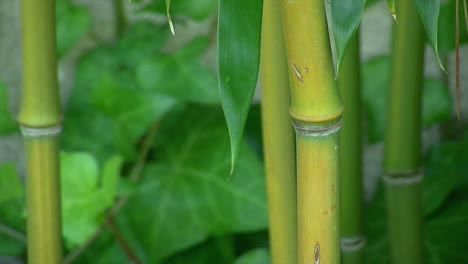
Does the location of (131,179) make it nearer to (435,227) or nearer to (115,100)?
(115,100)

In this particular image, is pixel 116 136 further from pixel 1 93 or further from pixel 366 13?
pixel 366 13

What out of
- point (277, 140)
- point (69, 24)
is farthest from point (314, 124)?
point (69, 24)

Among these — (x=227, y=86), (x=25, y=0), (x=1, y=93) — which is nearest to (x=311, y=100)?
(x=227, y=86)

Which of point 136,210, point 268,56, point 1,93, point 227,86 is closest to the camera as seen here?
point 227,86

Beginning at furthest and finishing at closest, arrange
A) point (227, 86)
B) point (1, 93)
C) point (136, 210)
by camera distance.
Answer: point (136, 210) → point (1, 93) → point (227, 86)

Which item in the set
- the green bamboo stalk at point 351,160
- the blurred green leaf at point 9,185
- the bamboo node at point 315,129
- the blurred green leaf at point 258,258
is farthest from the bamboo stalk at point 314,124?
the blurred green leaf at point 9,185

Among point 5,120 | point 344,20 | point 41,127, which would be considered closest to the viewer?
point 344,20

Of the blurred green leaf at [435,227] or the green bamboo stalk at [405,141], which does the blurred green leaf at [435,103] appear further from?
the green bamboo stalk at [405,141]
